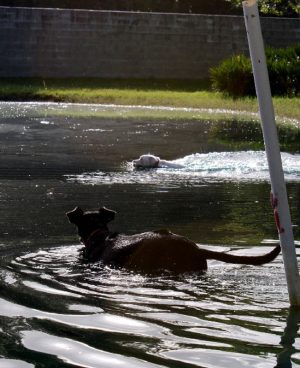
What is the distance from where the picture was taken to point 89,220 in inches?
321

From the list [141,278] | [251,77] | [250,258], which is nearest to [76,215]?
[141,278]

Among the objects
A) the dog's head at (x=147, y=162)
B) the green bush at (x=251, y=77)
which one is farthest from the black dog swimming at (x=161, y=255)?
the green bush at (x=251, y=77)

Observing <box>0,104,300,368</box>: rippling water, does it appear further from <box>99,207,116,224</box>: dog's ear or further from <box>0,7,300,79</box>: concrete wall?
<box>0,7,300,79</box>: concrete wall

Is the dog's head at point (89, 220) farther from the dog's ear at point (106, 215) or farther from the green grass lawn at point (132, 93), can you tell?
the green grass lawn at point (132, 93)

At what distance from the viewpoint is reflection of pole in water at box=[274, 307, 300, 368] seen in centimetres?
531

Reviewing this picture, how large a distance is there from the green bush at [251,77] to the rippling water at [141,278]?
12193 mm

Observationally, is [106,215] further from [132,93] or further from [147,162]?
[132,93]

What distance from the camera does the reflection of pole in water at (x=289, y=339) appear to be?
17.4ft

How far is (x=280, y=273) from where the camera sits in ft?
24.0

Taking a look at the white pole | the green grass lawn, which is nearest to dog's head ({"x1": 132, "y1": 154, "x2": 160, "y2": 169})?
the white pole

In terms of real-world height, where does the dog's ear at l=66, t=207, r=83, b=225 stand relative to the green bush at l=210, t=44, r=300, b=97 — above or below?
below

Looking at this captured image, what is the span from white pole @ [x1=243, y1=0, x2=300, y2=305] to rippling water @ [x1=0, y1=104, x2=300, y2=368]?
406 millimetres

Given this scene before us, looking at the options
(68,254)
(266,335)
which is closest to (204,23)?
(68,254)

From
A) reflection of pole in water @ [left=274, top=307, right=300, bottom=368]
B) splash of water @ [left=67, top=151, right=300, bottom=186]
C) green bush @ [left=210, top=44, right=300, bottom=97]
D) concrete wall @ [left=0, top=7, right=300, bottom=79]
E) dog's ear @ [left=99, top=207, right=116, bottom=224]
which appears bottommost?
splash of water @ [left=67, top=151, right=300, bottom=186]
